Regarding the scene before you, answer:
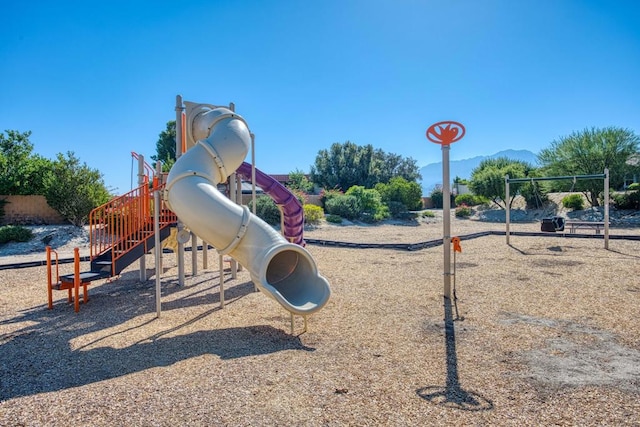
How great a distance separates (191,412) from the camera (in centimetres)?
345

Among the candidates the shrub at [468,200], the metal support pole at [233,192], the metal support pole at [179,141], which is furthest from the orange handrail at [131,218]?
the shrub at [468,200]

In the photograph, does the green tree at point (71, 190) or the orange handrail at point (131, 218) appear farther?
the green tree at point (71, 190)

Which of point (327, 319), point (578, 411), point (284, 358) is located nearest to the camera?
point (578, 411)

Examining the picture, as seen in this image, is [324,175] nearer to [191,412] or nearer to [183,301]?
[183,301]

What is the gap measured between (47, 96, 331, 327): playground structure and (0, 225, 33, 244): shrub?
1161 centimetres

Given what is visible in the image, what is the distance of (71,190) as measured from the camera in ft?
61.5

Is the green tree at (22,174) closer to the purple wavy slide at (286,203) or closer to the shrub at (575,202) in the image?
the purple wavy slide at (286,203)

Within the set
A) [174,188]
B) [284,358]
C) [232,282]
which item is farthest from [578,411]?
[232,282]

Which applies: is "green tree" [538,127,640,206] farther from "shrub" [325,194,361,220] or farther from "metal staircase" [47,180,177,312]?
"metal staircase" [47,180,177,312]

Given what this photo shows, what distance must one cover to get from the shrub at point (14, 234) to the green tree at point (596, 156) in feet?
103

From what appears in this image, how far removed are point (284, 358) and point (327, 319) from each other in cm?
162

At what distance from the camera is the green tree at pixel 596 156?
26875mm

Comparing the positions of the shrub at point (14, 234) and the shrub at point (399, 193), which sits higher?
the shrub at point (399, 193)

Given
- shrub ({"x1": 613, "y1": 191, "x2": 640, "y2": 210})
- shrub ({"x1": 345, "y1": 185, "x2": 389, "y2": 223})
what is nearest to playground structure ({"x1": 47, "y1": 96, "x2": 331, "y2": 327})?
shrub ({"x1": 345, "y1": 185, "x2": 389, "y2": 223})
